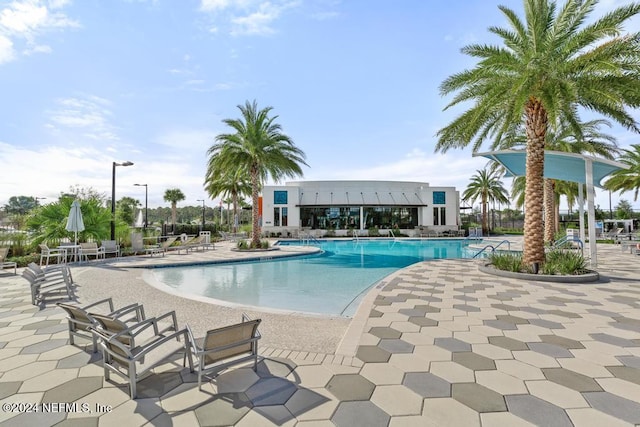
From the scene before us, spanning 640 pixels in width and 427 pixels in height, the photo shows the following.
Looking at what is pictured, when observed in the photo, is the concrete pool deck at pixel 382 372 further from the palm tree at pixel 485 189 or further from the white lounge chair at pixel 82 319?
the palm tree at pixel 485 189

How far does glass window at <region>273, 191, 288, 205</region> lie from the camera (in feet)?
101

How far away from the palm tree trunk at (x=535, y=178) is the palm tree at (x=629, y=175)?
1791cm

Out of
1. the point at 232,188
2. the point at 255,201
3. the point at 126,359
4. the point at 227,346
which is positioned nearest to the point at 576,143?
the point at 255,201

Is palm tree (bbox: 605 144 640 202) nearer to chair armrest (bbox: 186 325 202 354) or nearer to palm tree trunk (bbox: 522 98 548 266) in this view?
palm tree trunk (bbox: 522 98 548 266)

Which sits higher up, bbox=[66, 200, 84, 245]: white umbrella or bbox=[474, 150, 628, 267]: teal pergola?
bbox=[474, 150, 628, 267]: teal pergola

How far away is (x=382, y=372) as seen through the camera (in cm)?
317

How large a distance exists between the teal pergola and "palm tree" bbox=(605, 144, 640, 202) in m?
13.9

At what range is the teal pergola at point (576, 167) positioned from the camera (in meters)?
9.02

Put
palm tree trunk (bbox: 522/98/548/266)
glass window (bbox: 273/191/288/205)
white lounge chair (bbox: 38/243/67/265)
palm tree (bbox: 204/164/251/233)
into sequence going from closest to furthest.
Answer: palm tree trunk (bbox: 522/98/548/266) → white lounge chair (bbox: 38/243/67/265) → palm tree (bbox: 204/164/251/233) → glass window (bbox: 273/191/288/205)

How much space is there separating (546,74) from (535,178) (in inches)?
113

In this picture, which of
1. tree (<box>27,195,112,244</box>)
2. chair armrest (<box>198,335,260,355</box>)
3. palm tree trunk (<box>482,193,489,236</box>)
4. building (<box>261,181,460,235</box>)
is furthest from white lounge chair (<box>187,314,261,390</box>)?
palm tree trunk (<box>482,193,489,236</box>)

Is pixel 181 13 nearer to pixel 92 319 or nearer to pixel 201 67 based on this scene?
pixel 201 67

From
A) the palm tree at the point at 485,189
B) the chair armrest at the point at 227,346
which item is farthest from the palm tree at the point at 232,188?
the chair armrest at the point at 227,346

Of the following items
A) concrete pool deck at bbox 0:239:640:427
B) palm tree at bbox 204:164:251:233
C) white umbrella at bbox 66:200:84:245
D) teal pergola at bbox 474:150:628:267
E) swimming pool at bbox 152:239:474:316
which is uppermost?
palm tree at bbox 204:164:251:233
